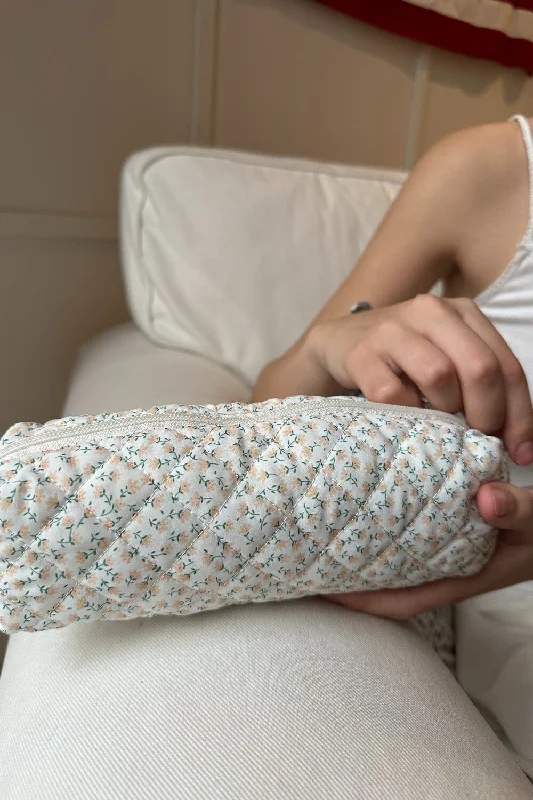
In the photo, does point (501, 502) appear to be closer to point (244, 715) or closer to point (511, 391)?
point (511, 391)

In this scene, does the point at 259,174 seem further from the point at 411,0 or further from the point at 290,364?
the point at 411,0

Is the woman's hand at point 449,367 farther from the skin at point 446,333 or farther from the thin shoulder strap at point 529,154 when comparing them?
the thin shoulder strap at point 529,154

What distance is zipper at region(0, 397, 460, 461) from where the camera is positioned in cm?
35

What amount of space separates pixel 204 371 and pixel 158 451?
46 centimetres

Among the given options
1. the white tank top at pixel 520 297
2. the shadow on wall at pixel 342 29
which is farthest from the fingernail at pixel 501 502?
the shadow on wall at pixel 342 29

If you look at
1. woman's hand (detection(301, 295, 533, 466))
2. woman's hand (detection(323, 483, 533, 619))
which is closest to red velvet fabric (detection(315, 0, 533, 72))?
woman's hand (detection(301, 295, 533, 466))

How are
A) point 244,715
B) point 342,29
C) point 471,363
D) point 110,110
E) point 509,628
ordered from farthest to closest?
1. point 342,29
2. point 110,110
3. point 509,628
4. point 471,363
5. point 244,715

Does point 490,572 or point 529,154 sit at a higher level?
point 529,154

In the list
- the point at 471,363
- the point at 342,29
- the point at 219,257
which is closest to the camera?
the point at 471,363

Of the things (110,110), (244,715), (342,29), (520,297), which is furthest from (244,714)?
(342,29)

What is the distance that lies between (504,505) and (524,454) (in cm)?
7

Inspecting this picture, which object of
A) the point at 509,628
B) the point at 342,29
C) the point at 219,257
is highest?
Answer: the point at 342,29

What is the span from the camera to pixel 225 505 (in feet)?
1.13

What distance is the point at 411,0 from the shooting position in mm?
1242
